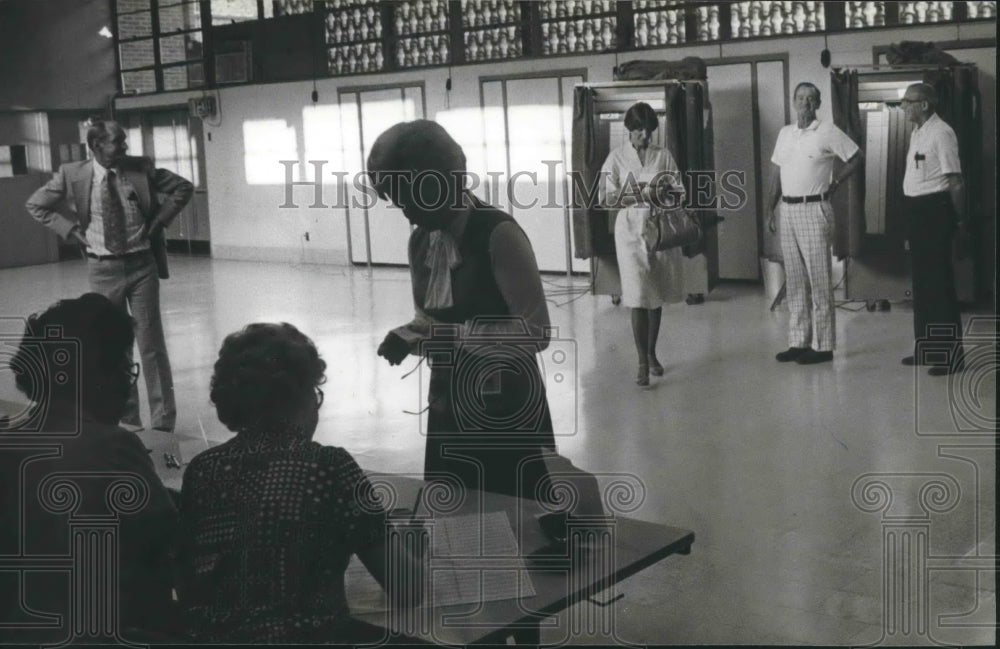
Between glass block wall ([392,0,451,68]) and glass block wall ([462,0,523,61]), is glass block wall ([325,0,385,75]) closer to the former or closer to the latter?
glass block wall ([392,0,451,68])

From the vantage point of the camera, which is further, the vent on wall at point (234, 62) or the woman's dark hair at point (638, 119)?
the vent on wall at point (234, 62)

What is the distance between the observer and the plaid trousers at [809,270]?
21.5ft

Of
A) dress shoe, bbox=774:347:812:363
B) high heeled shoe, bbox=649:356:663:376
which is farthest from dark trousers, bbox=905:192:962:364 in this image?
high heeled shoe, bbox=649:356:663:376

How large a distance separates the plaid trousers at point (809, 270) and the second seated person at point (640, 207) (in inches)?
27.5

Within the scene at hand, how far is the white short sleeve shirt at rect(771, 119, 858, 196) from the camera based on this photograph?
6.54 meters

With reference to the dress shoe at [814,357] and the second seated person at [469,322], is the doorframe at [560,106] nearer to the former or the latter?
the dress shoe at [814,357]

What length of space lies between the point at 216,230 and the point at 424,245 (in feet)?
43.4

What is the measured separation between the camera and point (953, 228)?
6.50m

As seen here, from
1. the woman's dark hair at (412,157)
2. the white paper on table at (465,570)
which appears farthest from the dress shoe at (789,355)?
the white paper on table at (465,570)

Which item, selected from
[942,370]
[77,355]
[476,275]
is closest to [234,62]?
[942,370]

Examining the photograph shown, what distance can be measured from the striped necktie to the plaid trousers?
3607 mm

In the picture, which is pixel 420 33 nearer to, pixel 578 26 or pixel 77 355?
pixel 578 26

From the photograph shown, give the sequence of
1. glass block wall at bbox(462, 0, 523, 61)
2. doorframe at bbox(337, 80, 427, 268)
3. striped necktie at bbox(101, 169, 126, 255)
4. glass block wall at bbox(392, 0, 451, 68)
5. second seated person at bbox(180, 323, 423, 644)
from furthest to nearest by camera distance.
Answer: doorframe at bbox(337, 80, 427, 268) < glass block wall at bbox(392, 0, 451, 68) < glass block wall at bbox(462, 0, 523, 61) < striped necktie at bbox(101, 169, 126, 255) < second seated person at bbox(180, 323, 423, 644)

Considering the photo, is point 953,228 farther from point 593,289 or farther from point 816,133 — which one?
point 593,289
